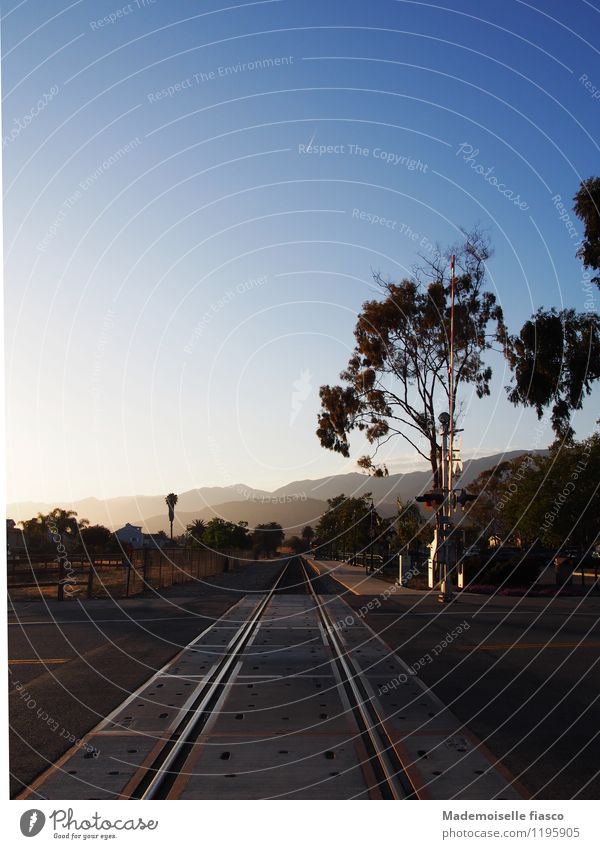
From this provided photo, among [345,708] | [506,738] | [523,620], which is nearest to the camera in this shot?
[506,738]

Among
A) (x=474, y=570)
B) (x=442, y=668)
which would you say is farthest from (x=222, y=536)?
(x=442, y=668)

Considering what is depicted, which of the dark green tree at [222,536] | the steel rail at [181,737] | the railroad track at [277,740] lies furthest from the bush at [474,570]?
the dark green tree at [222,536]

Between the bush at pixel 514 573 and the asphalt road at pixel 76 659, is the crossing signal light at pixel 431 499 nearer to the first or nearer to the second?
the asphalt road at pixel 76 659

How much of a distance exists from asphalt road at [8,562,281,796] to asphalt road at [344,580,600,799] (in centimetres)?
382

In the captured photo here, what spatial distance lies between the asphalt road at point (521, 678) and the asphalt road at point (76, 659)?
12.5 ft

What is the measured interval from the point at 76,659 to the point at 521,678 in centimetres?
676

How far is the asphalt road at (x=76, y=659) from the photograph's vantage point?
8451mm

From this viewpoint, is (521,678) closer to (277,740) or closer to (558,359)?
(277,740)

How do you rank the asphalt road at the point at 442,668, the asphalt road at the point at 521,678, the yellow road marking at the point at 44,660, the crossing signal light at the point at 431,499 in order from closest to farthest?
the asphalt road at the point at 521,678 → the asphalt road at the point at 442,668 → the yellow road marking at the point at 44,660 → the crossing signal light at the point at 431,499

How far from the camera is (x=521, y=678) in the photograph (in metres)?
11.9

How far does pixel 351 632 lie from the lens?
17703 mm

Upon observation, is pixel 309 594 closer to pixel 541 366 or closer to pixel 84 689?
pixel 541 366

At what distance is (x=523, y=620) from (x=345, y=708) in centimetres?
1254

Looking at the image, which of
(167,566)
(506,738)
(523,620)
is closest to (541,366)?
(523,620)
